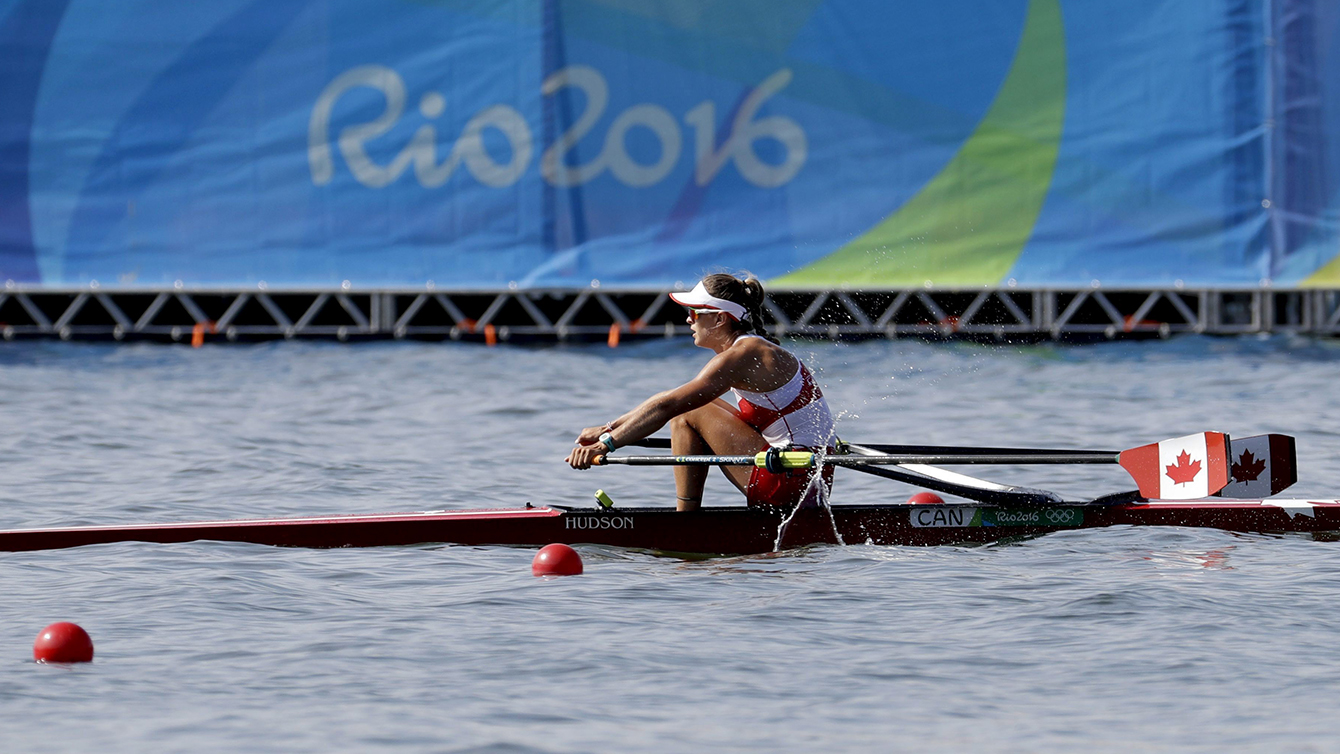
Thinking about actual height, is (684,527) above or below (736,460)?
below

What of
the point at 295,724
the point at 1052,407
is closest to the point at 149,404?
the point at 1052,407

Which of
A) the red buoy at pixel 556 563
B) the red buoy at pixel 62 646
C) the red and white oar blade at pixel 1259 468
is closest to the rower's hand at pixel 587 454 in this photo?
the red buoy at pixel 556 563

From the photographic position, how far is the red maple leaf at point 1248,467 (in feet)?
26.0

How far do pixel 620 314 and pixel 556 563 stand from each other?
14177mm

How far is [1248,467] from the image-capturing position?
7.95m

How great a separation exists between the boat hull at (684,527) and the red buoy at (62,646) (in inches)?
78.4

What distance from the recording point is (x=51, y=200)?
2084cm

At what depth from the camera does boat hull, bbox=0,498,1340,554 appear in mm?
7410

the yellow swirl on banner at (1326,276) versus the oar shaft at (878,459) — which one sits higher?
the yellow swirl on banner at (1326,276)

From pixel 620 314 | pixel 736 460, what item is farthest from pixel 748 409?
pixel 620 314

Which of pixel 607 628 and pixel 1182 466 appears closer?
pixel 607 628

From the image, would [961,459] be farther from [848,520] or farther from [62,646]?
[62,646]

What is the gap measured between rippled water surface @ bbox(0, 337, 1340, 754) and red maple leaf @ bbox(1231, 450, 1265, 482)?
483 millimetres

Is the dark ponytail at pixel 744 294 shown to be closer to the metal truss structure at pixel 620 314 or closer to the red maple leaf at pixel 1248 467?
the red maple leaf at pixel 1248 467
